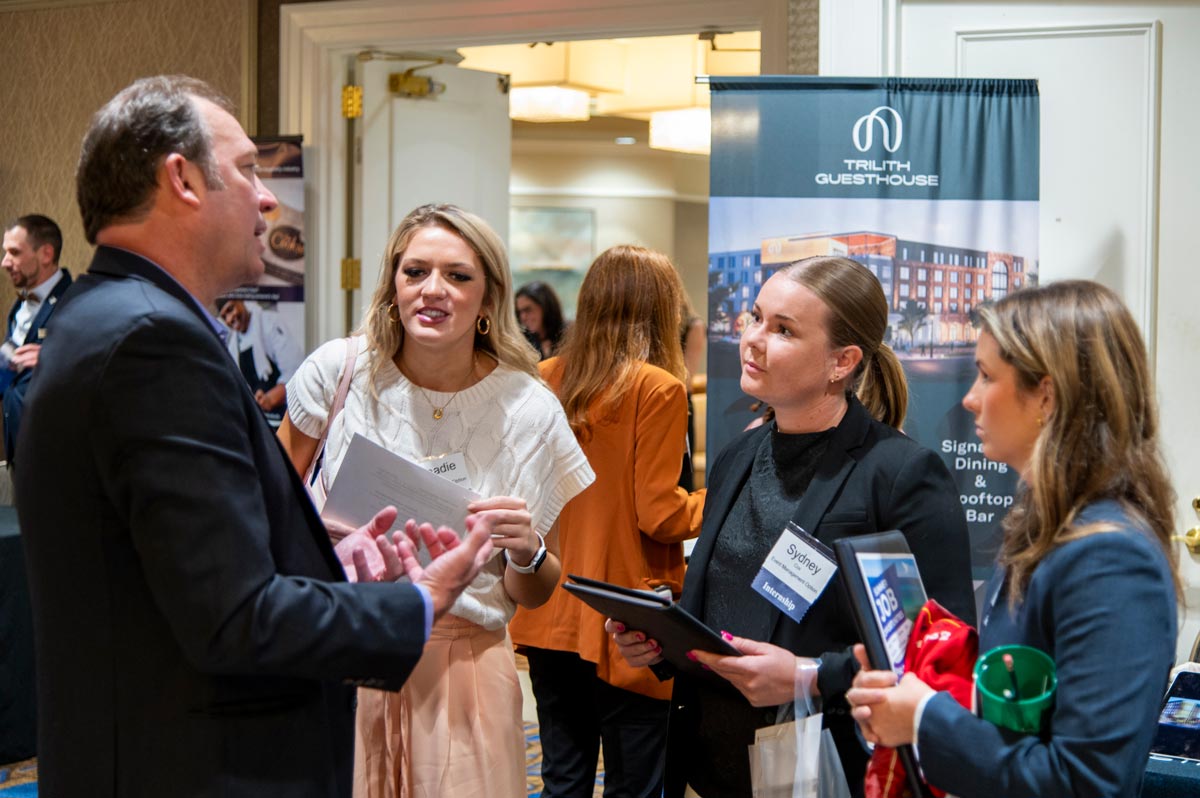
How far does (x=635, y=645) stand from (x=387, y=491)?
0.47 meters

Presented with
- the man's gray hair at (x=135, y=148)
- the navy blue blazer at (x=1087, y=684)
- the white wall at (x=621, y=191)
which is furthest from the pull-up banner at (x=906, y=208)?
the white wall at (x=621, y=191)

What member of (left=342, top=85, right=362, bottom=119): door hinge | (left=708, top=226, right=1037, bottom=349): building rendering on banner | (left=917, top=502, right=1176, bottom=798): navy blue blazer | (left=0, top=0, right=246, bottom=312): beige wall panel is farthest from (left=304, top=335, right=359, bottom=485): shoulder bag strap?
(left=0, top=0, right=246, bottom=312): beige wall panel

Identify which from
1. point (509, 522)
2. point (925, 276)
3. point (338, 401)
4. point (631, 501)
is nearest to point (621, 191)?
point (925, 276)

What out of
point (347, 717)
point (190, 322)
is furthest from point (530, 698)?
point (190, 322)

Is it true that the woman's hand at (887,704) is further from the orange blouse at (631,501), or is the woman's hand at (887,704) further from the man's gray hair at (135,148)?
the orange blouse at (631,501)

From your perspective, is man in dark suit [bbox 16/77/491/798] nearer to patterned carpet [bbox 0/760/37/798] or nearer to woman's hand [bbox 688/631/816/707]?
woman's hand [bbox 688/631/816/707]

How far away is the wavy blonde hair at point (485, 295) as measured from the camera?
2.32m

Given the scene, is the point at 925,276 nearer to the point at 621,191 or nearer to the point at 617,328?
the point at 617,328

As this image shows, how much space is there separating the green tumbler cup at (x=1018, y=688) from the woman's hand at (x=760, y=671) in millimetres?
478

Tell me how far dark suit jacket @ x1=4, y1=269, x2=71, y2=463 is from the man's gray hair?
3.72 metres

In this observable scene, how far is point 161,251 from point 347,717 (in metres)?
0.59

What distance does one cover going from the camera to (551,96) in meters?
8.78

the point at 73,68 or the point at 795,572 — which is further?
the point at 73,68

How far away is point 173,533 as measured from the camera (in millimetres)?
1225
